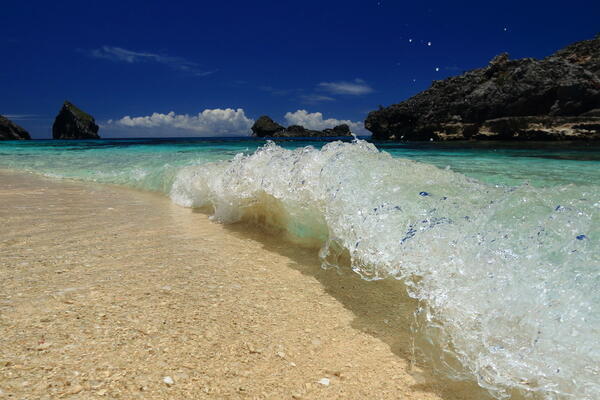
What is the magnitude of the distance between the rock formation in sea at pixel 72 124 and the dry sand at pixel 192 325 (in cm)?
8877

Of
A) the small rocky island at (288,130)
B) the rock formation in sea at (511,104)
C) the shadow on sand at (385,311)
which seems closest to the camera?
the shadow on sand at (385,311)

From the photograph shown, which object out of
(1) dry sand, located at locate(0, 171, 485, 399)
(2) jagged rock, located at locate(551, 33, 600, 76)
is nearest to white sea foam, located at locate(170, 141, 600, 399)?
(1) dry sand, located at locate(0, 171, 485, 399)

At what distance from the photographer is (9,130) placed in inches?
2581

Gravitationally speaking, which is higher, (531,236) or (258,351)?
(531,236)

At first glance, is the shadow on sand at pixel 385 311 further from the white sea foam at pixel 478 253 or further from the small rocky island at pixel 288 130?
the small rocky island at pixel 288 130

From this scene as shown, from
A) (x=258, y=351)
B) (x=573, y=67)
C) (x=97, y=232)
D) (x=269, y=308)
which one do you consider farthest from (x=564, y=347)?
(x=573, y=67)

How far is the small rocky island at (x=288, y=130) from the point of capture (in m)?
61.0

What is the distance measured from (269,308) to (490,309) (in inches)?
39.1

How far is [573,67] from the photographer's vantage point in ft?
97.9

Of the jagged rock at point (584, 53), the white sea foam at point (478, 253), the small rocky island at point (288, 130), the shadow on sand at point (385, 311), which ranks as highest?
the jagged rock at point (584, 53)

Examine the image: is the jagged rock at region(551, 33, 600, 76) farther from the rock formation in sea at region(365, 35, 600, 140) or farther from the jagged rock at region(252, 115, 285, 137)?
the jagged rock at region(252, 115, 285, 137)

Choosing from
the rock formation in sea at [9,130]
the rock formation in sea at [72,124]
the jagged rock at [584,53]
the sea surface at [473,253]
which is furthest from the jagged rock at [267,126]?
the sea surface at [473,253]

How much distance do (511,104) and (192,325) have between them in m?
36.8

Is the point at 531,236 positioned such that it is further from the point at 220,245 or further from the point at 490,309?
the point at 220,245
